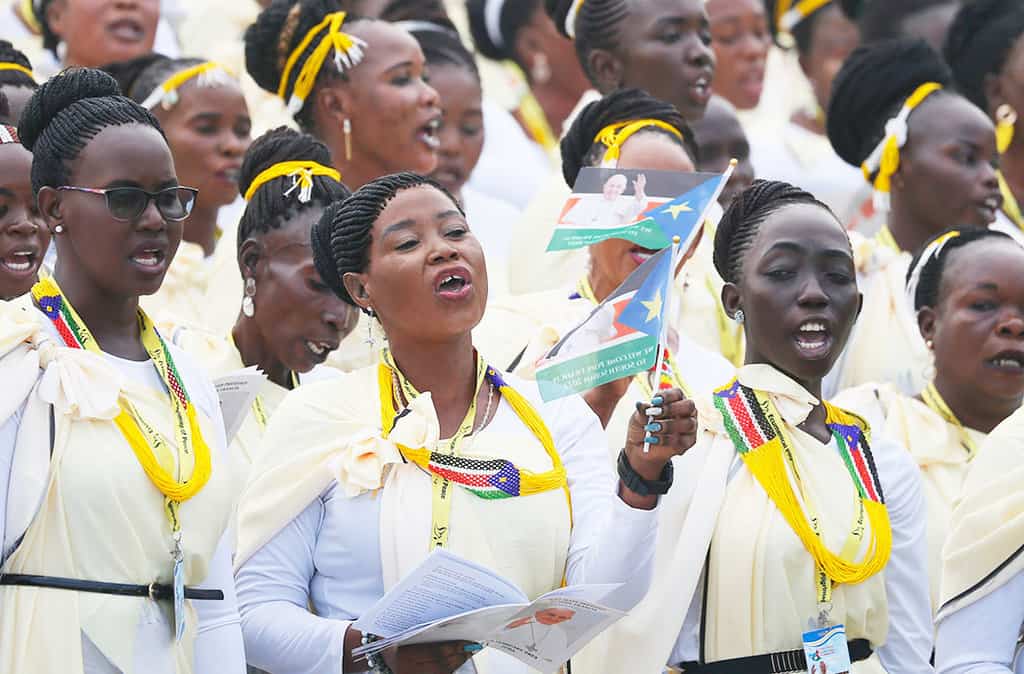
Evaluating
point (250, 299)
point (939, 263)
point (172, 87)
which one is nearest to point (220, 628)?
point (250, 299)

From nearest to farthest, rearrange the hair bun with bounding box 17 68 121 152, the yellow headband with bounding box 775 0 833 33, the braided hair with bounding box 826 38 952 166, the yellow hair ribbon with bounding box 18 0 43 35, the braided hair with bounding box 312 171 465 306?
1. the hair bun with bounding box 17 68 121 152
2. the braided hair with bounding box 312 171 465 306
3. the braided hair with bounding box 826 38 952 166
4. the yellow hair ribbon with bounding box 18 0 43 35
5. the yellow headband with bounding box 775 0 833 33

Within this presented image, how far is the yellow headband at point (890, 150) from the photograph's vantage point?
28.8 feet

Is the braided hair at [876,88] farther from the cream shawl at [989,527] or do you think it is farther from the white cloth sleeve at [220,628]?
the white cloth sleeve at [220,628]

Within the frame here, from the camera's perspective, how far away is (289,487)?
5.28 meters

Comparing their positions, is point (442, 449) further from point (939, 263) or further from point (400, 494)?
point (939, 263)

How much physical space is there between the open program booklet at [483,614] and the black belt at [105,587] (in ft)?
1.46

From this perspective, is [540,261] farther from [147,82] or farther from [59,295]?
[59,295]

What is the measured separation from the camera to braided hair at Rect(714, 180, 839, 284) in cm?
579

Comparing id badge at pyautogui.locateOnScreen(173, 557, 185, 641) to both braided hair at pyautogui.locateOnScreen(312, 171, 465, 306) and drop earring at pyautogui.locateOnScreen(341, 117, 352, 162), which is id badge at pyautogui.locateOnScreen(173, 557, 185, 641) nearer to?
braided hair at pyautogui.locateOnScreen(312, 171, 465, 306)

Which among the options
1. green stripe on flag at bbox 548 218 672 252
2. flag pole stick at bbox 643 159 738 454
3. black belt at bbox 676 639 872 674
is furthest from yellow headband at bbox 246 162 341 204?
black belt at bbox 676 639 872 674

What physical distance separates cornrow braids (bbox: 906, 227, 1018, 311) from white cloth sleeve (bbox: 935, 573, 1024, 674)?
1.93 meters

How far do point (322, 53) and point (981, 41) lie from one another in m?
3.57

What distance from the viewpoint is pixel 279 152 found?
6.98 metres

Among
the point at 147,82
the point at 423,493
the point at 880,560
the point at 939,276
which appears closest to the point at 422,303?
the point at 423,493
